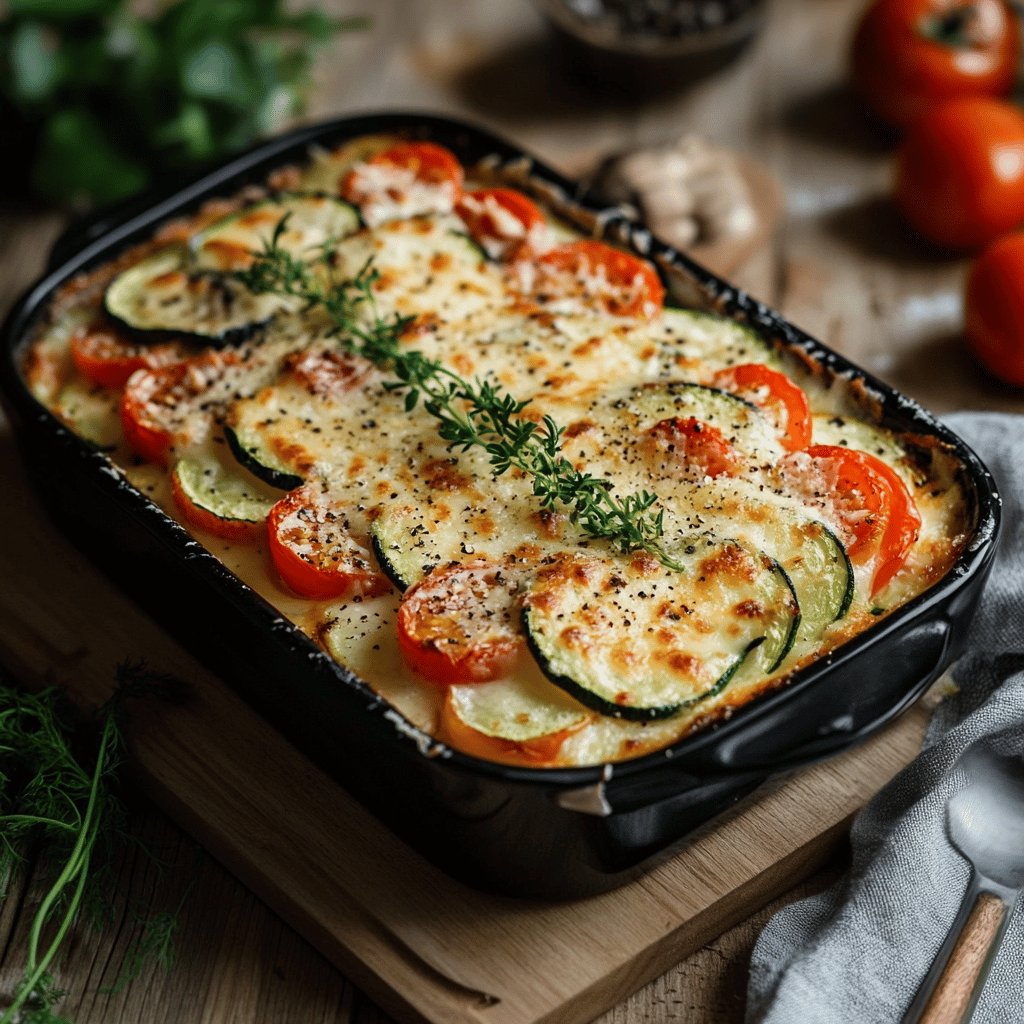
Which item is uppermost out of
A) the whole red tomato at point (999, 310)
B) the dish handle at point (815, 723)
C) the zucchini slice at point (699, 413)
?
the zucchini slice at point (699, 413)

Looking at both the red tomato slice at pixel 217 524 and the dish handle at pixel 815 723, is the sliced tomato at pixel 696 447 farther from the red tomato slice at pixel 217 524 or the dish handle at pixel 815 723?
the red tomato slice at pixel 217 524

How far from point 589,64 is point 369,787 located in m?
3.22

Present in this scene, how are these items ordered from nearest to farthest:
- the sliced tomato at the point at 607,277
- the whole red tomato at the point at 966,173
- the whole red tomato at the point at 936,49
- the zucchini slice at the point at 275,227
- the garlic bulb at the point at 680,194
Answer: the sliced tomato at the point at 607,277
the zucchini slice at the point at 275,227
the garlic bulb at the point at 680,194
the whole red tomato at the point at 966,173
the whole red tomato at the point at 936,49

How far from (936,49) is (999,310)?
1.38m

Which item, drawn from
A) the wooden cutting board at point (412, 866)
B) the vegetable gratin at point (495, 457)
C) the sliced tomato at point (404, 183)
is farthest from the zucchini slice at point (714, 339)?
the wooden cutting board at point (412, 866)

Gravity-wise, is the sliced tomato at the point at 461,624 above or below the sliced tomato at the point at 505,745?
above

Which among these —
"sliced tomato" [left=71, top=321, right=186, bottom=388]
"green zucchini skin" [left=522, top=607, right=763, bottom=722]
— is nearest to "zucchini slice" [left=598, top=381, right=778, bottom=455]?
"green zucchini skin" [left=522, top=607, right=763, bottom=722]

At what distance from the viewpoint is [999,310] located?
12.7 feet

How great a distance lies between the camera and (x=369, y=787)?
8.85 ft

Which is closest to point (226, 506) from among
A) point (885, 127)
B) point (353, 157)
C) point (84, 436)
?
point (84, 436)

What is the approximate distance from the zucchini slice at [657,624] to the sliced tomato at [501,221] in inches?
44.4

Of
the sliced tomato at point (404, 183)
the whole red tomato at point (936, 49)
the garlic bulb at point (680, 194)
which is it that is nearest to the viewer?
the sliced tomato at point (404, 183)

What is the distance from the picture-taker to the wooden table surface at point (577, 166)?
8.72 ft

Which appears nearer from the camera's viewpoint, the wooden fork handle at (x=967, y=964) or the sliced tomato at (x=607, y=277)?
the wooden fork handle at (x=967, y=964)
